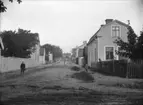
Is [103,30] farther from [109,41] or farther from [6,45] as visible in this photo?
[6,45]

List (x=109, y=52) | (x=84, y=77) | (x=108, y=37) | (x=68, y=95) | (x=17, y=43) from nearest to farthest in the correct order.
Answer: (x=68, y=95) < (x=84, y=77) < (x=109, y=52) < (x=108, y=37) < (x=17, y=43)

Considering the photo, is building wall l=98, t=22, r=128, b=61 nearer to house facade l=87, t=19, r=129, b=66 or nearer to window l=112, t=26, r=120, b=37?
house facade l=87, t=19, r=129, b=66

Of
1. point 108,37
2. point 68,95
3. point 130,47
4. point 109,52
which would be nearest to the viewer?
point 68,95

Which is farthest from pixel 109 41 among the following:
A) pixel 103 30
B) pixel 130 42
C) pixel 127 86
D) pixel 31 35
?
pixel 31 35

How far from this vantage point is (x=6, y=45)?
40.5 metres

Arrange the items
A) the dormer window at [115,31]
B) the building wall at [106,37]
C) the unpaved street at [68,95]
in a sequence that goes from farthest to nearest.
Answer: the dormer window at [115,31], the building wall at [106,37], the unpaved street at [68,95]

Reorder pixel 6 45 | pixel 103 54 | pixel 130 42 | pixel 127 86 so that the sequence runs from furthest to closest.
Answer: pixel 6 45
pixel 103 54
pixel 130 42
pixel 127 86

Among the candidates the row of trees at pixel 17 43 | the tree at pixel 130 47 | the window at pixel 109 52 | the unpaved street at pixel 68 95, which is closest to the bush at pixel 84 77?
the tree at pixel 130 47

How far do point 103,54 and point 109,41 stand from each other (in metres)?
2.13

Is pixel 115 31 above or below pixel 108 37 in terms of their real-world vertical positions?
above

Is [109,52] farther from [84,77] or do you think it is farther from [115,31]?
[84,77]

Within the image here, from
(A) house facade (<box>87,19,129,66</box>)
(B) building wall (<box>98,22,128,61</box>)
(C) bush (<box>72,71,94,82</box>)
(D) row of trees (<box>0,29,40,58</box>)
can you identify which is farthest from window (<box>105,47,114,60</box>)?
(D) row of trees (<box>0,29,40,58</box>)

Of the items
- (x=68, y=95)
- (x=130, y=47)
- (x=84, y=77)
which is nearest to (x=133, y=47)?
(x=130, y=47)

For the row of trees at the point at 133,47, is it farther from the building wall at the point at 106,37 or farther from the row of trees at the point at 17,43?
the row of trees at the point at 17,43
